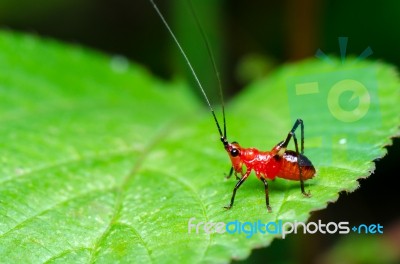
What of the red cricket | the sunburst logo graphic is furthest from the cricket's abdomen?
the sunburst logo graphic

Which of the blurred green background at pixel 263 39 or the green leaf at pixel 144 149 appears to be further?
the blurred green background at pixel 263 39

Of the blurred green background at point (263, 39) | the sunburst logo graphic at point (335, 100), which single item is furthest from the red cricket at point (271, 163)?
the blurred green background at point (263, 39)

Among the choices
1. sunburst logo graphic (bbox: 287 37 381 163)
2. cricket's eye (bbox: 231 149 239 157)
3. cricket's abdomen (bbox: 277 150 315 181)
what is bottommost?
cricket's abdomen (bbox: 277 150 315 181)

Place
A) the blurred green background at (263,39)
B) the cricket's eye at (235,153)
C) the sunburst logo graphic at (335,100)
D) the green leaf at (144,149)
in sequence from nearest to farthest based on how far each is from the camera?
the green leaf at (144,149), the cricket's eye at (235,153), the sunburst logo graphic at (335,100), the blurred green background at (263,39)

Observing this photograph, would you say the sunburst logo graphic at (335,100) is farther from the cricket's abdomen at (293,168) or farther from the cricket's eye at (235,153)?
the cricket's eye at (235,153)

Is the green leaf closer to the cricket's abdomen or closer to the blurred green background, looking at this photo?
the cricket's abdomen

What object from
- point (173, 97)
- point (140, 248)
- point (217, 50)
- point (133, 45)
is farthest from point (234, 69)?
point (140, 248)
